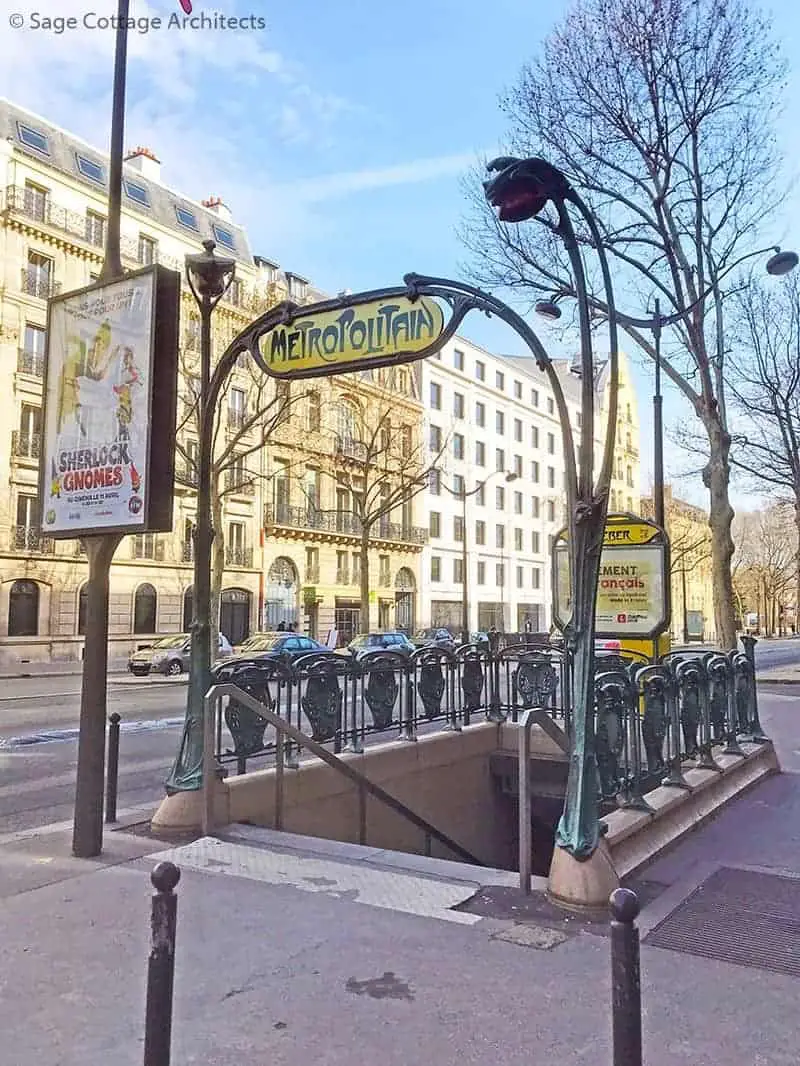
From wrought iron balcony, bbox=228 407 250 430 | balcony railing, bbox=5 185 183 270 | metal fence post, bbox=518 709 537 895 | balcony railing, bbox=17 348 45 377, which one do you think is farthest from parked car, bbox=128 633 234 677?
metal fence post, bbox=518 709 537 895

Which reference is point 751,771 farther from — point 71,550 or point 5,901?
point 71,550

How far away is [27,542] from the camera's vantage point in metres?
32.8

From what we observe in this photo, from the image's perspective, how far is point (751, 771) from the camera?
9.23m

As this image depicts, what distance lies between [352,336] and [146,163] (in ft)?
129

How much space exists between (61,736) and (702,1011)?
37.7 feet

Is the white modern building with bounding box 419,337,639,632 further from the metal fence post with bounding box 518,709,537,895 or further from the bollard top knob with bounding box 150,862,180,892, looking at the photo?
the bollard top knob with bounding box 150,862,180,892

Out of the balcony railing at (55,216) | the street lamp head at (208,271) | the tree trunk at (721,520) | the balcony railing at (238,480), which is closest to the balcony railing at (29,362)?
the balcony railing at (55,216)

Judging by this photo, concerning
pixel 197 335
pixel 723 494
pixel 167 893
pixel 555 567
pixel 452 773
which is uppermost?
pixel 197 335

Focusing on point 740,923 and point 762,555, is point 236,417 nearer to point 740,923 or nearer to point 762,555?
point 740,923

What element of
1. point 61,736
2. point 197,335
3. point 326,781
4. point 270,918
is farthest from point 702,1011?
point 197,335

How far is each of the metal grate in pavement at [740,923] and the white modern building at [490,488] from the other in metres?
47.2

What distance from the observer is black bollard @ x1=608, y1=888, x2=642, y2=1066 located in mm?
2564

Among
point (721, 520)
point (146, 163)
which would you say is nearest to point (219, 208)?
point (146, 163)

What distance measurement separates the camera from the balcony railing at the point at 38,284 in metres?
33.7
